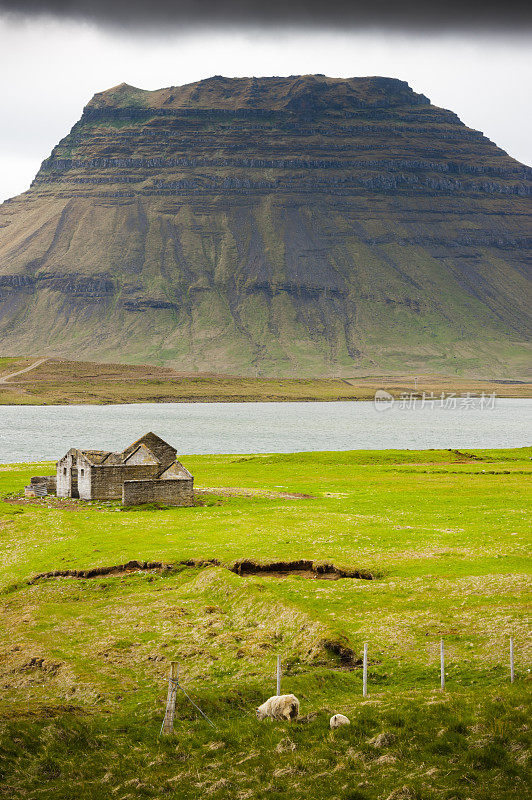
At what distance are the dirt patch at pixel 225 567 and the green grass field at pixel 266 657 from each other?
606 millimetres

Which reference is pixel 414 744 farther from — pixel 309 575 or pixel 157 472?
pixel 157 472

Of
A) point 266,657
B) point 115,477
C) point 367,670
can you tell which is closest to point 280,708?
point 367,670

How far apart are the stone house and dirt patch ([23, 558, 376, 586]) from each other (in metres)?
22.7

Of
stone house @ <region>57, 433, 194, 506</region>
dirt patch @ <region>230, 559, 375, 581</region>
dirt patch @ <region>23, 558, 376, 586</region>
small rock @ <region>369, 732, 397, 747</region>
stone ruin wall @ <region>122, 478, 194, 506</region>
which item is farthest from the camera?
stone house @ <region>57, 433, 194, 506</region>

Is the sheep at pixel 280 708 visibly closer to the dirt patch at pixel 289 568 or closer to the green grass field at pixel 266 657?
the green grass field at pixel 266 657

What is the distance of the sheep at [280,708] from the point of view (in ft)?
80.0

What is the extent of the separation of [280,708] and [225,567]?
18.6 metres

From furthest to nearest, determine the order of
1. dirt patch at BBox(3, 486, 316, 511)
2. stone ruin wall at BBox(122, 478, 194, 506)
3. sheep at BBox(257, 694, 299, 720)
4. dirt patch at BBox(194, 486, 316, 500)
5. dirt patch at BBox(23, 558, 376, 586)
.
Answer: dirt patch at BBox(194, 486, 316, 500) < dirt patch at BBox(3, 486, 316, 511) < stone ruin wall at BBox(122, 478, 194, 506) < dirt patch at BBox(23, 558, 376, 586) < sheep at BBox(257, 694, 299, 720)

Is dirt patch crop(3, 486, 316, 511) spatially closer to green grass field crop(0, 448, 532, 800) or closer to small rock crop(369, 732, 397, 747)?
green grass field crop(0, 448, 532, 800)

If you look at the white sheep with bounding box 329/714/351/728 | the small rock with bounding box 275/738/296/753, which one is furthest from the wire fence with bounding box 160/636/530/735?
the small rock with bounding box 275/738/296/753

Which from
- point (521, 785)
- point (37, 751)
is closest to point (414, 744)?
point (521, 785)

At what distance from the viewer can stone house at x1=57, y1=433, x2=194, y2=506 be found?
220ft

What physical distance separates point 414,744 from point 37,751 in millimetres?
10603

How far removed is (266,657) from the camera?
3047 centimetres
